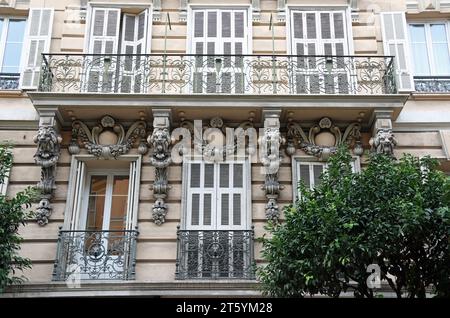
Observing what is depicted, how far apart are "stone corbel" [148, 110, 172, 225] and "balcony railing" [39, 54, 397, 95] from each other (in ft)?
2.86

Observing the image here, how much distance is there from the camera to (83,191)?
1347 cm

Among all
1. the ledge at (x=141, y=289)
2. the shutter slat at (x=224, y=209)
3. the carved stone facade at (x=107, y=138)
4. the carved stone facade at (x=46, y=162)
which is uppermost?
the carved stone facade at (x=107, y=138)

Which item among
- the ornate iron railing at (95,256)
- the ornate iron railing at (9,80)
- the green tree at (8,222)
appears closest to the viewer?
the green tree at (8,222)

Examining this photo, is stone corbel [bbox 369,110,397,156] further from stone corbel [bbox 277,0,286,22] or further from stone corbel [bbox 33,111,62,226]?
stone corbel [bbox 33,111,62,226]

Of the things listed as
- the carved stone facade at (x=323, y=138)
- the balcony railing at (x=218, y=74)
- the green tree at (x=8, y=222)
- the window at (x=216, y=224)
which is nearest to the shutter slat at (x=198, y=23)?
the balcony railing at (x=218, y=74)

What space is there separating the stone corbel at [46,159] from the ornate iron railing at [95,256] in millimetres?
648

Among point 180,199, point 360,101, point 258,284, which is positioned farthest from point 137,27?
point 258,284

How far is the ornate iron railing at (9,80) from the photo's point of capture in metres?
14.3

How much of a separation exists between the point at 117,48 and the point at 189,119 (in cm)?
277

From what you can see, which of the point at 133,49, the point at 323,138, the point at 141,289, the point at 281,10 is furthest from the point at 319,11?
the point at 141,289

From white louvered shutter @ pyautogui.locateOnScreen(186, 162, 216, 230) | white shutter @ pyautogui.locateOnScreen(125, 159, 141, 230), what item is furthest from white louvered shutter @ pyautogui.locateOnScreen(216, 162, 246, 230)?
white shutter @ pyautogui.locateOnScreen(125, 159, 141, 230)

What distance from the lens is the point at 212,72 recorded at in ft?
46.2

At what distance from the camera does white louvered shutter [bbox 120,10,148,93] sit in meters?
13.9

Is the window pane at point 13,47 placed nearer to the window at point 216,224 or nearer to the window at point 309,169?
the window at point 216,224
